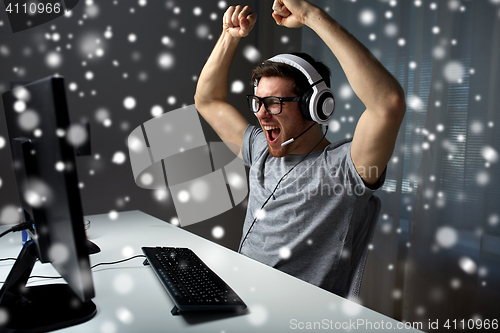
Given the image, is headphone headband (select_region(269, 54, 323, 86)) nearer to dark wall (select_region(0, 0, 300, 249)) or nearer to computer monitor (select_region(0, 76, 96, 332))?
computer monitor (select_region(0, 76, 96, 332))

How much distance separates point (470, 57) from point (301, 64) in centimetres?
84

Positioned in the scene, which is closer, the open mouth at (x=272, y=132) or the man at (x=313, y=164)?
the man at (x=313, y=164)

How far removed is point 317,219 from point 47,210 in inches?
31.7

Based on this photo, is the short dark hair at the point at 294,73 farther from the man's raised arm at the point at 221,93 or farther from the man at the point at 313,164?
the man's raised arm at the point at 221,93

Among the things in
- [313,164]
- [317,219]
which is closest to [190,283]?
[317,219]

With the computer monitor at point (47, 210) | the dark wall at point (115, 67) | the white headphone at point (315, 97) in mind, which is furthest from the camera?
the dark wall at point (115, 67)

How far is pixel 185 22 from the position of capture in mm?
2467

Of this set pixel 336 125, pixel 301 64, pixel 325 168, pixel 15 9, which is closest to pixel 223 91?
pixel 301 64

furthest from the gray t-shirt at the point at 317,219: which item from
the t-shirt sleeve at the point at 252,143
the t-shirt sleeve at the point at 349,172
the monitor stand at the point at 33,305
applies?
the monitor stand at the point at 33,305

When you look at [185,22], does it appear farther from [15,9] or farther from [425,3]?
[425,3]

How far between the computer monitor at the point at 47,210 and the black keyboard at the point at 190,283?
0.58ft

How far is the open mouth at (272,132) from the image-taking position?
55.2 inches

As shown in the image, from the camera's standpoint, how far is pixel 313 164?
1.28 meters

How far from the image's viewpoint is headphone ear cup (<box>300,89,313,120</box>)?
126 cm
